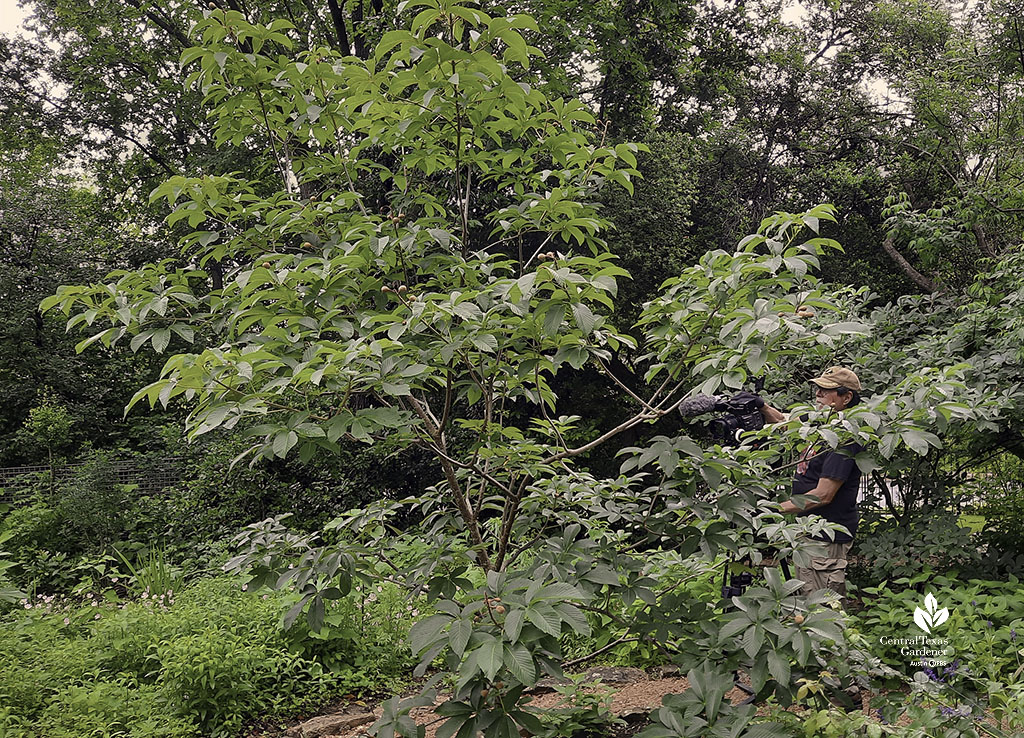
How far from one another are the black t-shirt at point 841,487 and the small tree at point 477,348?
72cm

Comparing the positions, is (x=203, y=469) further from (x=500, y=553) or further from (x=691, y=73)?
(x=691, y=73)

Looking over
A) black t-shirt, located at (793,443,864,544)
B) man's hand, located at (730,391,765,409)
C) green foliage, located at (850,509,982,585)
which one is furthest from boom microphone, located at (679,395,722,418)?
green foliage, located at (850,509,982,585)

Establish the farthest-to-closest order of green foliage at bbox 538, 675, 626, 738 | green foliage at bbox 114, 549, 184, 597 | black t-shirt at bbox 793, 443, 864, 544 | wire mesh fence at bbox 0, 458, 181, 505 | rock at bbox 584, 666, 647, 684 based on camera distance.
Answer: wire mesh fence at bbox 0, 458, 181, 505 < green foliage at bbox 114, 549, 184, 597 < rock at bbox 584, 666, 647, 684 < black t-shirt at bbox 793, 443, 864, 544 < green foliage at bbox 538, 675, 626, 738

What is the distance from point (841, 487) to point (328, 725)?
2.76m

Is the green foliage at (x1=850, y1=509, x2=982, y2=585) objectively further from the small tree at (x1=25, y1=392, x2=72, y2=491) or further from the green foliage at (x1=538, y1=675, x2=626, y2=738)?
the small tree at (x1=25, y1=392, x2=72, y2=491)

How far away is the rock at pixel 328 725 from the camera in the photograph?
3.29 m

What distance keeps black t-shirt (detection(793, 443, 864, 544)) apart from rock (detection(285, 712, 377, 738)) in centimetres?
243

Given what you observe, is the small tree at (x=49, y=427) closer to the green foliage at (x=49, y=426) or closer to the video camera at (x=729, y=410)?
the green foliage at (x=49, y=426)

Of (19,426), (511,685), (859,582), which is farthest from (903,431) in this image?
(19,426)

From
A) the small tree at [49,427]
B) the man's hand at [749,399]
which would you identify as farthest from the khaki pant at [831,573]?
the small tree at [49,427]

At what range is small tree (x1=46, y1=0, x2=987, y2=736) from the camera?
171 cm

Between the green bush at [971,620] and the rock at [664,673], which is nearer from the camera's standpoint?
the green bush at [971,620]

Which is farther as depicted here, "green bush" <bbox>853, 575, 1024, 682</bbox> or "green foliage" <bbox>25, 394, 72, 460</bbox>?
"green foliage" <bbox>25, 394, 72, 460</bbox>

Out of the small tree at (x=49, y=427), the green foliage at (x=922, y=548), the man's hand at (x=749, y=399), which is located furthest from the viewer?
the small tree at (x=49, y=427)
